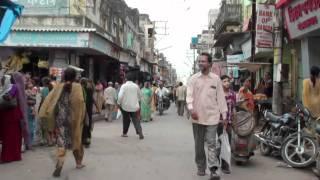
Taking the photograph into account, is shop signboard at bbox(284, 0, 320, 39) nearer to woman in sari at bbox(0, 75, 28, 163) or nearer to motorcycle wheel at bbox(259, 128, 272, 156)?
motorcycle wheel at bbox(259, 128, 272, 156)

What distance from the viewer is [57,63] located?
1011 inches

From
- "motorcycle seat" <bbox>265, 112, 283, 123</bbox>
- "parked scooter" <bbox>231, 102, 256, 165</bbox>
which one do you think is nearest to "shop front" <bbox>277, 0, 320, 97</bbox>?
"motorcycle seat" <bbox>265, 112, 283, 123</bbox>

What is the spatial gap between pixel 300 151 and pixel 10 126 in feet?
18.0

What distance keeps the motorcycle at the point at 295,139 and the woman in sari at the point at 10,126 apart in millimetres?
5010

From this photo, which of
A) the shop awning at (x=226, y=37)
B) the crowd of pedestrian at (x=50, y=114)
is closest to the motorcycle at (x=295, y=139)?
the crowd of pedestrian at (x=50, y=114)

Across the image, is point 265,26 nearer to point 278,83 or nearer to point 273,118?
point 278,83

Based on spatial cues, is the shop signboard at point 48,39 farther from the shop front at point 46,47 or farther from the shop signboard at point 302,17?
the shop signboard at point 302,17

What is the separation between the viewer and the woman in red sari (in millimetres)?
10758

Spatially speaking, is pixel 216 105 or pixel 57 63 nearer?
pixel 216 105

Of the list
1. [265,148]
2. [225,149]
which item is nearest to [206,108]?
[225,149]

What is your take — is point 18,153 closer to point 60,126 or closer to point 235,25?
point 60,126

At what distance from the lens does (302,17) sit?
1505cm

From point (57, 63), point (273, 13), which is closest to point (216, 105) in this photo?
point (273, 13)

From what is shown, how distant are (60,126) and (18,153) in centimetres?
220
